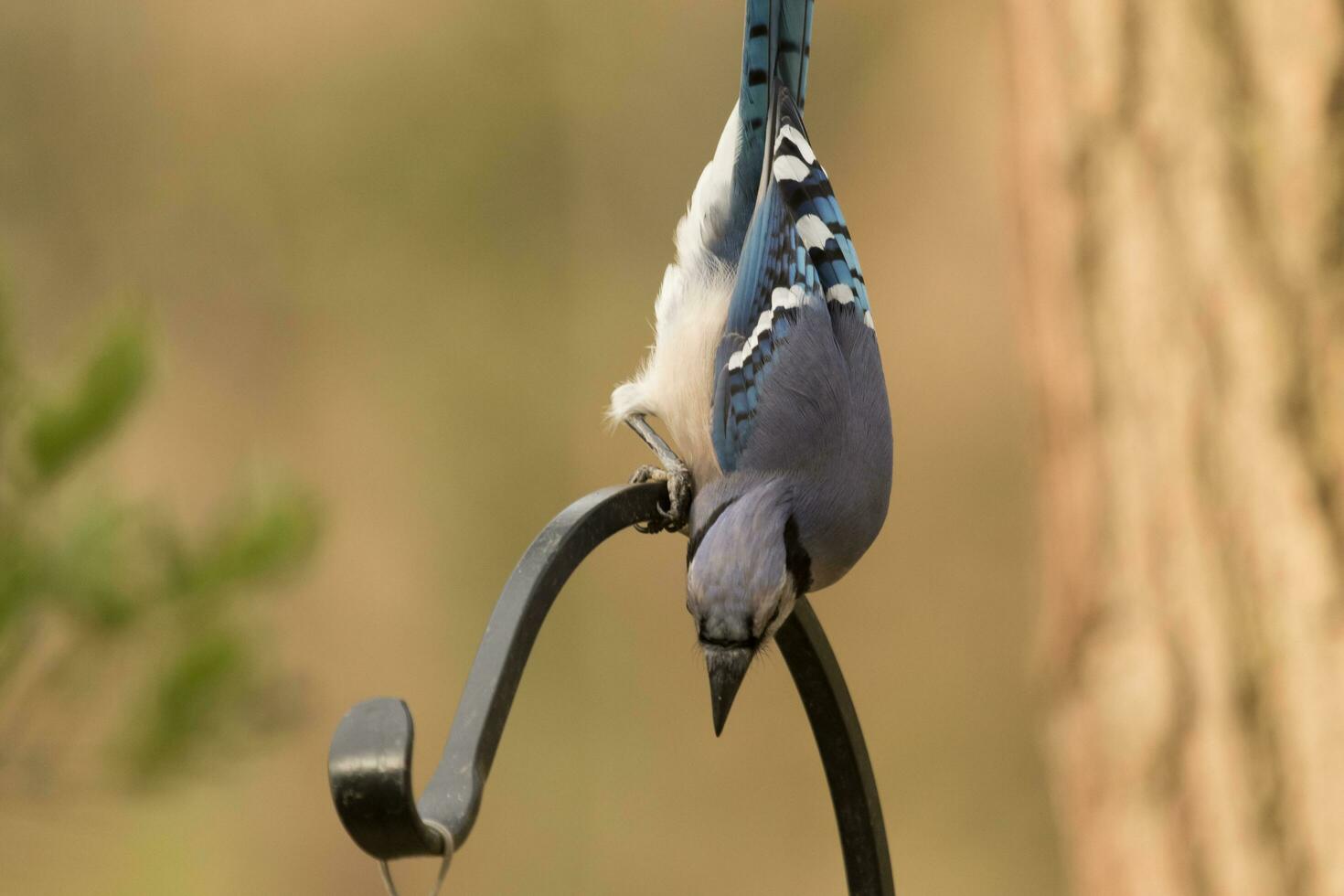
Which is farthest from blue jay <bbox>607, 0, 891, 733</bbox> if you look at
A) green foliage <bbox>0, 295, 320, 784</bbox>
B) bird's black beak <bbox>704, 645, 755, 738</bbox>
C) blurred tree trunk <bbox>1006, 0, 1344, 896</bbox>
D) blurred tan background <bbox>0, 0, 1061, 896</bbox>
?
blurred tan background <bbox>0, 0, 1061, 896</bbox>

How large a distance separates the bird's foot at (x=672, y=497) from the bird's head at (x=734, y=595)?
0.31 ft

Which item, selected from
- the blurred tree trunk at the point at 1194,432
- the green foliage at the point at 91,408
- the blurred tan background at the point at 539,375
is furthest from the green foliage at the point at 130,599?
the blurred tan background at the point at 539,375

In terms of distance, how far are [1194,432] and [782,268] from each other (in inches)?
28.4

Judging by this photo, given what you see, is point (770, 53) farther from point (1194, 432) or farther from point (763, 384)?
point (1194, 432)

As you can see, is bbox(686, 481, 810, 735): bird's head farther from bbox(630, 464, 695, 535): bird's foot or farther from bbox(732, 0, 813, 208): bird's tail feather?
bbox(732, 0, 813, 208): bird's tail feather

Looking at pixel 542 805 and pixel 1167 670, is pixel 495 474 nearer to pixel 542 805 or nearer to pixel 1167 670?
pixel 542 805

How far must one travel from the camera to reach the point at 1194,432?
6.40ft

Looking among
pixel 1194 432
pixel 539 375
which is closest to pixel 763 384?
pixel 1194 432

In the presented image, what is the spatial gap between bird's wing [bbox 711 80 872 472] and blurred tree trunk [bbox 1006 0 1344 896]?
0.60m

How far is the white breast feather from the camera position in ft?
5.14

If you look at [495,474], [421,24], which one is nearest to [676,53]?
[421,24]

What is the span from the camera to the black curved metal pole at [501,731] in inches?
24.6

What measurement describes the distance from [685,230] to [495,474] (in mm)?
1492

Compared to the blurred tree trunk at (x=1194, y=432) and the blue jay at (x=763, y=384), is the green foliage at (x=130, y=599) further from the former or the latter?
the blurred tree trunk at (x=1194, y=432)
